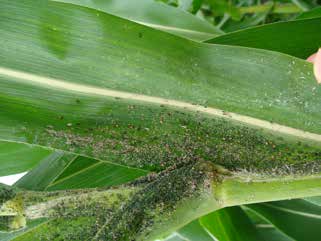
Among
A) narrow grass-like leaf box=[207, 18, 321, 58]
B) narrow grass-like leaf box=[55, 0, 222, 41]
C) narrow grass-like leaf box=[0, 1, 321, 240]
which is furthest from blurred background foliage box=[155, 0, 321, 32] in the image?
narrow grass-like leaf box=[0, 1, 321, 240]

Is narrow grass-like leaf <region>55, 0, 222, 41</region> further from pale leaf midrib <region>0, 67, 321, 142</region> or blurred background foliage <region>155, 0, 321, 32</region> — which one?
pale leaf midrib <region>0, 67, 321, 142</region>

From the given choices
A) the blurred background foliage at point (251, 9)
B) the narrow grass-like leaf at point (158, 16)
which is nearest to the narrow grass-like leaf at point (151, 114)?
the narrow grass-like leaf at point (158, 16)

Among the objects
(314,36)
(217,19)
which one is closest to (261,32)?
(314,36)

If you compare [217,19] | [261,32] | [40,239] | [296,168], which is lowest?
[40,239]

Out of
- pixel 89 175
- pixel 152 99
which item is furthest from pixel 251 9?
pixel 152 99

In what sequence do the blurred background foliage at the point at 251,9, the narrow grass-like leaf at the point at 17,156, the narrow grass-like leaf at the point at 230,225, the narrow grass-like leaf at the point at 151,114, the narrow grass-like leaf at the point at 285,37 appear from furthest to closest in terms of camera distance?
the blurred background foliage at the point at 251,9, the narrow grass-like leaf at the point at 17,156, the narrow grass-like leaf at the point at 230,225, the narrow grass-like leaf at the point at 285,37, the narrow grass-like leaf at the point at 151,114

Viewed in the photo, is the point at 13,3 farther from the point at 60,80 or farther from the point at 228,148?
the point at 228,148

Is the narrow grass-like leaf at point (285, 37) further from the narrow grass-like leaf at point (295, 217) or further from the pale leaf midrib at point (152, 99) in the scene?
the narrow grass-like leaf at point (295, 217)

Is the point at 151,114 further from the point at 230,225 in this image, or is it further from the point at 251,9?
the point at 251,9
